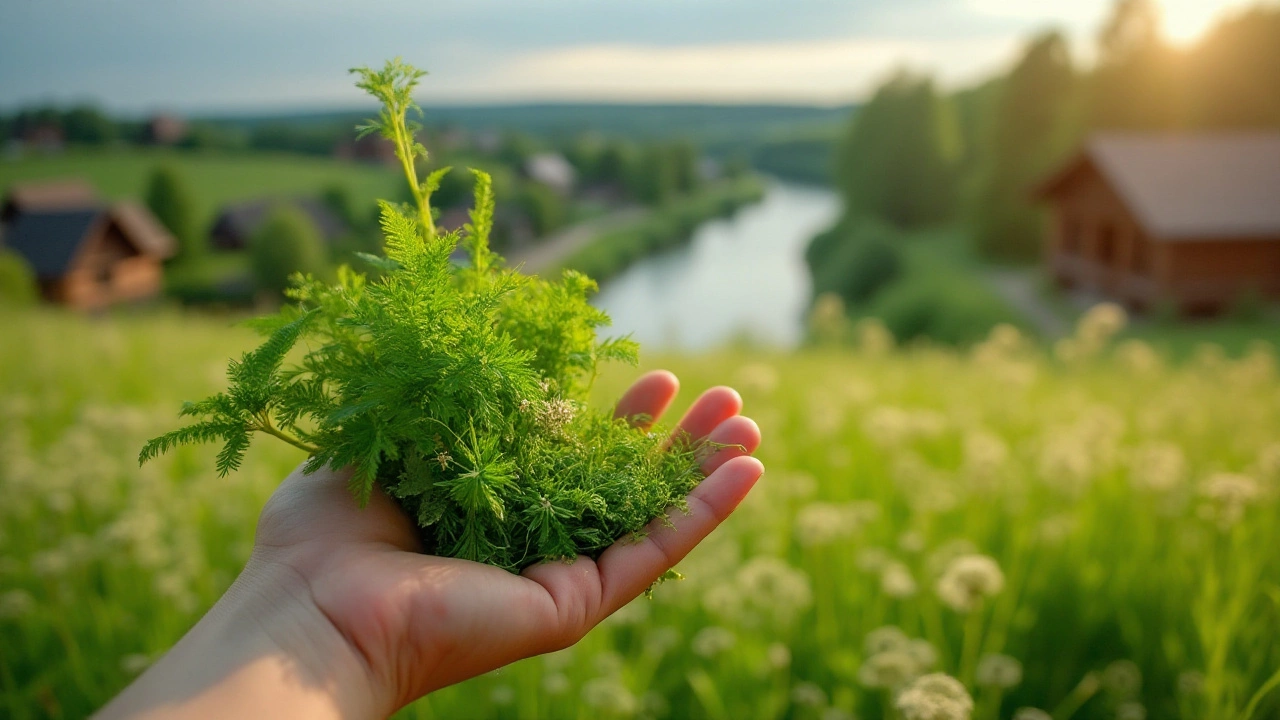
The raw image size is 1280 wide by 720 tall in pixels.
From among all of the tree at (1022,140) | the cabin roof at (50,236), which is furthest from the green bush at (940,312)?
the cabin roof at (50,236)

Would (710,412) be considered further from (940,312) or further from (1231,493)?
(940,312)

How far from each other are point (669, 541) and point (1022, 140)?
125 ft

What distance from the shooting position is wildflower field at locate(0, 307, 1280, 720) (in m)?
2.73

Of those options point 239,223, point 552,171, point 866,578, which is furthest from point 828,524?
point 552,171

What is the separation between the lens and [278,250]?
3747 cm

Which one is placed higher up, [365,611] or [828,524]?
[365,611]

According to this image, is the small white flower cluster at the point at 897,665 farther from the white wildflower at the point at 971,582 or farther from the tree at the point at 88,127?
the tree at the point at 88,127

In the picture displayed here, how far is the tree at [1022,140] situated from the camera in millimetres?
34625

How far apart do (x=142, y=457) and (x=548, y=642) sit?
3.05 ft

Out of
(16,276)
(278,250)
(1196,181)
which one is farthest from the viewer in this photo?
(278,250)

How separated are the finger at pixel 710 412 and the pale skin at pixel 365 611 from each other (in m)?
0.42

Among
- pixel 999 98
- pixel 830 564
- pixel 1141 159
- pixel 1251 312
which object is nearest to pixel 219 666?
pixel 830 564

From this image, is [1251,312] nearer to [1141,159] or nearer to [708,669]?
[1141,159]

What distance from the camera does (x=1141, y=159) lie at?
22.5 meters
